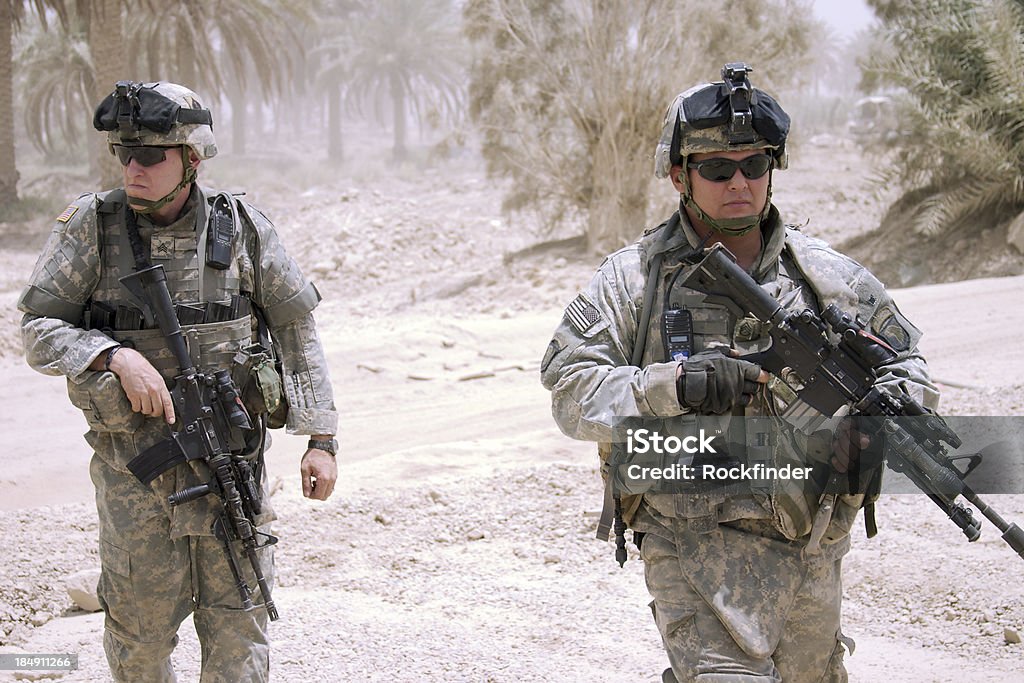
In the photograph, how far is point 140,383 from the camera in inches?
Answer: 117

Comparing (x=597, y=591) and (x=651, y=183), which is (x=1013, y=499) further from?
(x=651, y=183)

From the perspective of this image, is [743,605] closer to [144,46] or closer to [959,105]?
[959,105]

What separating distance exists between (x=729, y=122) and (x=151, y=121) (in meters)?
1.65

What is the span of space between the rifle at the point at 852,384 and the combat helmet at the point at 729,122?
8.6 inches

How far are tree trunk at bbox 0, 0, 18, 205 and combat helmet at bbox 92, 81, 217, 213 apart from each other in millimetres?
15446

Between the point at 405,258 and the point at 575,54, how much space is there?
427 centimetres

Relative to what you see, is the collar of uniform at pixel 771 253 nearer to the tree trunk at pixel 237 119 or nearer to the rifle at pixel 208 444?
the rifle at pixel 208 444

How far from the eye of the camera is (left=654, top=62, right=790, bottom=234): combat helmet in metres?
2.64

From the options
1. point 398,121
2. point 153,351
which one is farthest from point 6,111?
point 398,121

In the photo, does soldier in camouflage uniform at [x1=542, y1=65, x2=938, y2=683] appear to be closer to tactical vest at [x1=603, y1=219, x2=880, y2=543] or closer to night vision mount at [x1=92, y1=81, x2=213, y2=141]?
tactical vest at [x1=603, y1=219, x2=880, y2=543]

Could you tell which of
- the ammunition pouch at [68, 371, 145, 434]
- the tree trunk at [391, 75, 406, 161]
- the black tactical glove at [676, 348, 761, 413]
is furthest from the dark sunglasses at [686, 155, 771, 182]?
the tree trunk at [391, 75, 406, 161]

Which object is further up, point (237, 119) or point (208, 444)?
point (208, 444)

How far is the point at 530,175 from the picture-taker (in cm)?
1684

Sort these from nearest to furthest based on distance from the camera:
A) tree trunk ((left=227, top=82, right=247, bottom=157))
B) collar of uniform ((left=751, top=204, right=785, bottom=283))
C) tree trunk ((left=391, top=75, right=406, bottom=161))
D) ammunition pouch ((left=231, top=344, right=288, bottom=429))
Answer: collar of uniform ((left=751, top=204, right=785, bottom=283)), ammunition pouch ((left=231, top=344, right=288, bottom=429)), tree trunk ((left=227, top=82, right=247, bottom=157)), tree trunk ((left=391, top=75, right=406, bottom=161))
